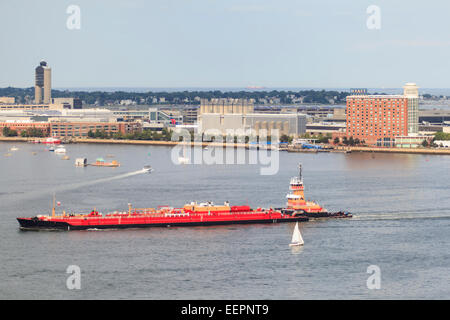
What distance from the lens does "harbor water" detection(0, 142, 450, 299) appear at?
42.7 feet

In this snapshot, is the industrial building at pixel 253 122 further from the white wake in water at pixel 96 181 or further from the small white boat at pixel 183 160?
the white wake in water at pixel 96 181

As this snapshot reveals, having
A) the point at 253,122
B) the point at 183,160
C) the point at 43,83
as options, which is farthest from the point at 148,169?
the point at 43,83

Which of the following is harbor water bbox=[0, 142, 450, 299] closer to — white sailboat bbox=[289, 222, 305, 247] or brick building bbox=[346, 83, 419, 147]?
white sailboat bbox=[289, 222, 305, 247]

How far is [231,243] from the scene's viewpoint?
16.0 meters

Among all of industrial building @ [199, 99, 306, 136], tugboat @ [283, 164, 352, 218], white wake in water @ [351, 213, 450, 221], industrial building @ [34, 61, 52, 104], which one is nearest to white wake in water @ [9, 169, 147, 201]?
tugboat @ [283, 164, 352, 218]

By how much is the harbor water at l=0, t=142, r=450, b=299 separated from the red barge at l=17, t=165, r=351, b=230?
25 centimetres

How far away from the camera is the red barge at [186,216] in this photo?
17.2 meters

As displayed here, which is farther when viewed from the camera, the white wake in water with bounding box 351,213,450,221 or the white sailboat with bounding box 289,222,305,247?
the white wake in water with bounding box 351,213,450,221

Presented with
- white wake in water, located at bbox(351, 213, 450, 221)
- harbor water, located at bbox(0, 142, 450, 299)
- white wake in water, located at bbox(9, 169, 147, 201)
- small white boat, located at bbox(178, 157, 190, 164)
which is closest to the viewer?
harbor water, located at bbox(0, 142, 450, 299)

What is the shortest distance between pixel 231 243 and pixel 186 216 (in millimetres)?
2048

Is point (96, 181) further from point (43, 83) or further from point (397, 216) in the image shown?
point (43, 83)

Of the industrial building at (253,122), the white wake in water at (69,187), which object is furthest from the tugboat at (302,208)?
the industrial building at (253,122)

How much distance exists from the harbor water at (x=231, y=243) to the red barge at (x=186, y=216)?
0.82 feet
